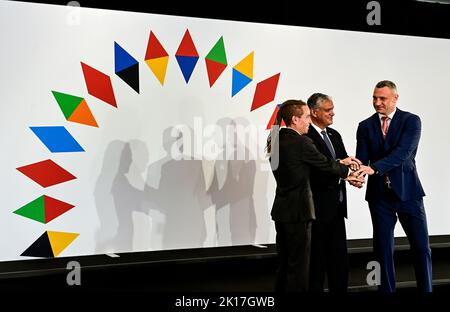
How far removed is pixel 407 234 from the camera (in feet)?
14.8

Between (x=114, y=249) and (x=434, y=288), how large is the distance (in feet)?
8.20

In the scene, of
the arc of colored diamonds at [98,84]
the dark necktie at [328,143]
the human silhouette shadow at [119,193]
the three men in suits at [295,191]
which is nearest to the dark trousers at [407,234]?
the dark necktie at [328,143]

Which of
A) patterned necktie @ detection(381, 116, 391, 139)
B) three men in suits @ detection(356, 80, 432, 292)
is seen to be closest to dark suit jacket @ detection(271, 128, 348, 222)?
three men in suits @ detection(356, 80, 432, 292)

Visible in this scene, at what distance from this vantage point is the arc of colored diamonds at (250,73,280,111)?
19.5ft

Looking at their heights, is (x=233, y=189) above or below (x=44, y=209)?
above

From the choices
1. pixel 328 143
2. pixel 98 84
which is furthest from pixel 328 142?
pixel 98 84

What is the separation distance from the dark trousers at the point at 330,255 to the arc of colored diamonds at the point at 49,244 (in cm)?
198

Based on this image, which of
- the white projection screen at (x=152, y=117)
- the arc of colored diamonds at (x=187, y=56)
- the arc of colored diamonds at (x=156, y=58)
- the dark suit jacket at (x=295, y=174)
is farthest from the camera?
the arc of colored diamonds at (x=187, y=56)

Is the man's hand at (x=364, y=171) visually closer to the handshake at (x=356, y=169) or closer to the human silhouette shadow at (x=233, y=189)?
the handshake at (x=356, y=169)

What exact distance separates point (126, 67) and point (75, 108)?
537mm

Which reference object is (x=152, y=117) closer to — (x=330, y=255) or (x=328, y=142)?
(x=328, y=142)

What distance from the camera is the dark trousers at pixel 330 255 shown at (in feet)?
14.6

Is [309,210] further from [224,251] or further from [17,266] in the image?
[17,266]

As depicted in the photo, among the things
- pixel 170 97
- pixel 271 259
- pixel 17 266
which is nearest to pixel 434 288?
pixel 271 259
